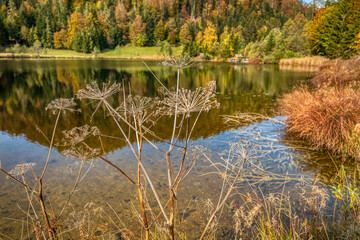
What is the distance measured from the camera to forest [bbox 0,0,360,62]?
48.2 meters

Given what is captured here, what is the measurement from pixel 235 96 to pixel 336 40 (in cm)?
4253

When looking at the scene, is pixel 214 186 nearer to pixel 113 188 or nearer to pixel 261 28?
pixel 113 188

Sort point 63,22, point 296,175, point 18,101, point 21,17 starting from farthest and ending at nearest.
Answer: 1. point 63,22
2. point 21,17
3. point 18,101
4. point 296,175

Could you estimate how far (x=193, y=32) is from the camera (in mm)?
105500

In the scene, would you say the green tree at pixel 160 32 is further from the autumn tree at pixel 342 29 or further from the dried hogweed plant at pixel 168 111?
the dried hogweed plant at pixel 168 111

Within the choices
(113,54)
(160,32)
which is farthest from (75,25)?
(160,32)

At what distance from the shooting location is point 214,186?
16.7ft

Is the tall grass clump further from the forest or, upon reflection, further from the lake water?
the forest

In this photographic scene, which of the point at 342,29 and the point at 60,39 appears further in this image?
the point at 60,39

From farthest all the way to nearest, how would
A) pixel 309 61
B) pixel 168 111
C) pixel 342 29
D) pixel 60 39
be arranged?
1. pixel 60 39
2. pixel 309 61
3. pixel 342 29
4. pixel 168 111

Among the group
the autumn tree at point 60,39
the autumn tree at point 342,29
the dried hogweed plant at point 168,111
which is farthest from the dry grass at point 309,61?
the autumn tree at point 60,39

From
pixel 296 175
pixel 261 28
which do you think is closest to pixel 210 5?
pixel 261 28

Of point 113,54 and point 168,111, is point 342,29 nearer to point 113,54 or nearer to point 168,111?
point 168,111

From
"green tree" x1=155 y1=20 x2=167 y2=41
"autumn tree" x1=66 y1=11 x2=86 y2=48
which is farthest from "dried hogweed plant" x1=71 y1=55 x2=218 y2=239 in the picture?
"green tree" x1=155 y1=20 x2=167 y2=41
